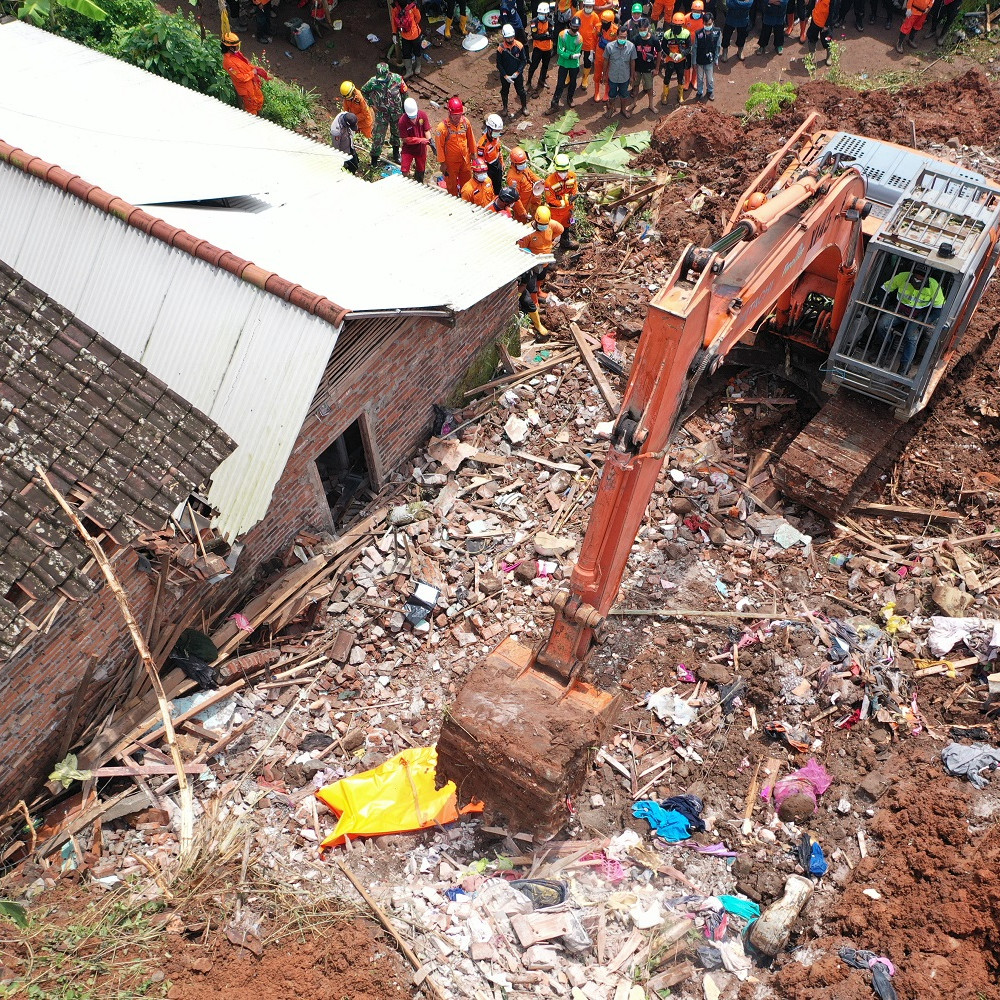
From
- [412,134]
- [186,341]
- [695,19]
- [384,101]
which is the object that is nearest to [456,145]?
[412,134]

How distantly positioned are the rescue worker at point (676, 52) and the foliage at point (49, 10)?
1003 cm

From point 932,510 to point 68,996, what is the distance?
987 centimetres

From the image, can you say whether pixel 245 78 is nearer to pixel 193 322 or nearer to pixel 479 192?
pixel 479 192

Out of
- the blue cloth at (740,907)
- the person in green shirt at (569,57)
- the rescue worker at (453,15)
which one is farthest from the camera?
the rescue worker at (453,15)

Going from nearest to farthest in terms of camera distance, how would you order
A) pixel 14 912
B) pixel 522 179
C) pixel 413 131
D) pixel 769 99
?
pixel 14 912 < pixel 522 179 < pixel 413 131 < pixel 769 99

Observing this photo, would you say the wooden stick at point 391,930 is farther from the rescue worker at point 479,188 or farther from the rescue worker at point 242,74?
the rescue worker at point 242,74

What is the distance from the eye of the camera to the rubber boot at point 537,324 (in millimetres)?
13664

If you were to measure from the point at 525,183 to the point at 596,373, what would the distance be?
3.13 meters

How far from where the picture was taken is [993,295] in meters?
13.6

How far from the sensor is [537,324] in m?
13.7

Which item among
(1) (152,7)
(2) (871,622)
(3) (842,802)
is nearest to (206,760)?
(3) (842,802)

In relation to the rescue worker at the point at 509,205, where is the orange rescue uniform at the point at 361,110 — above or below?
above

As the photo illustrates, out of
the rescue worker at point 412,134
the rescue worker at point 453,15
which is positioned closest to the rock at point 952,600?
the rescue worker at point 412,134

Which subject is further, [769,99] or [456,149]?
[769,99]
